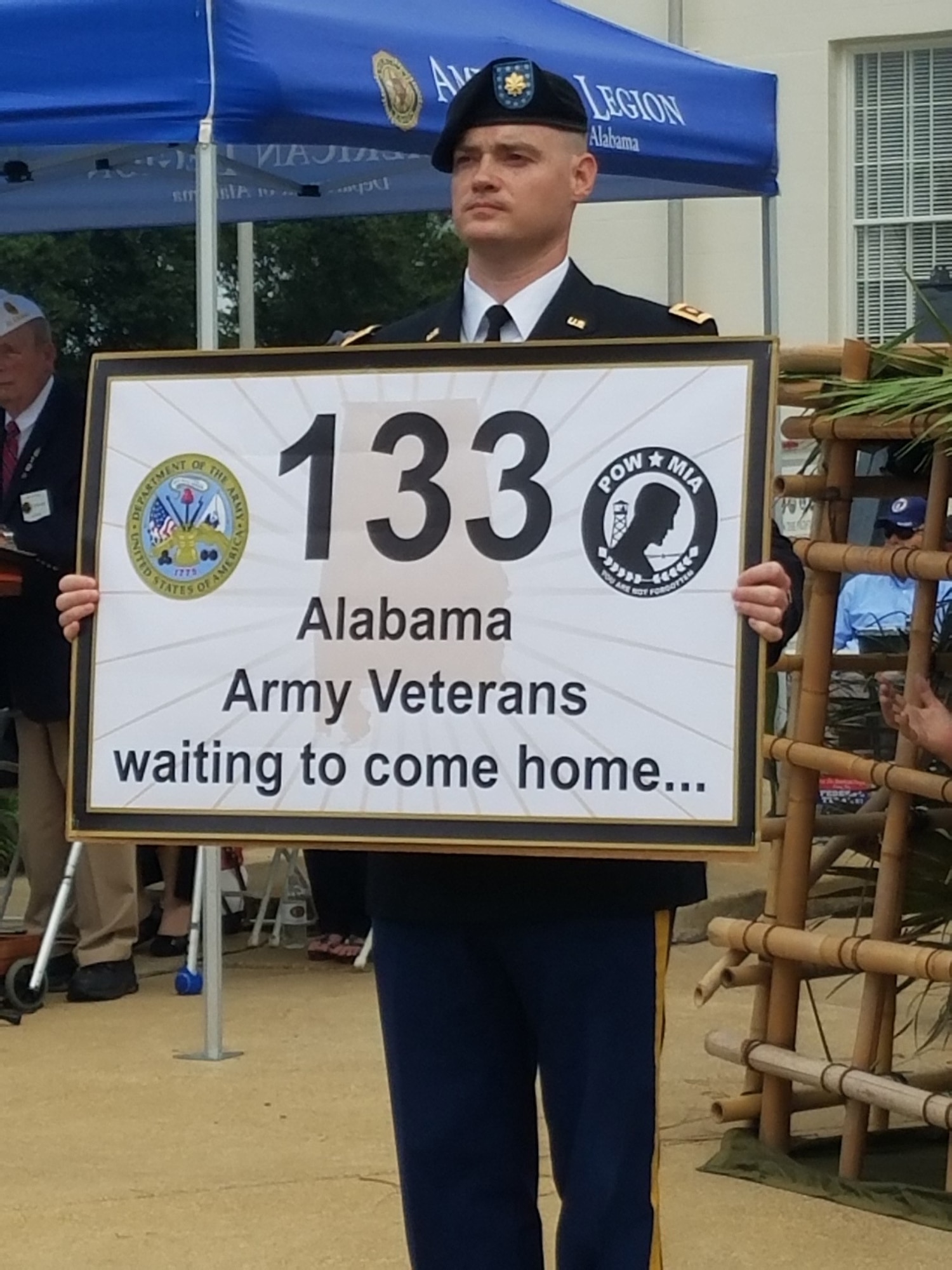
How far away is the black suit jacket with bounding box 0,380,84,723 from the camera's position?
671 cm

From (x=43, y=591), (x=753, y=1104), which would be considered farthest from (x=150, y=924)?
(x=753, y=1104)

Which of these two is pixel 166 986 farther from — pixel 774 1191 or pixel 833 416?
pixel 833 416

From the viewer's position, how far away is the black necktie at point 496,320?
3.23 m

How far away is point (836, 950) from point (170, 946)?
3543mm

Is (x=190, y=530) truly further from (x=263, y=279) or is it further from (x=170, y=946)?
(x=263, y=279)

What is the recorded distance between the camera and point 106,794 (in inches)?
130

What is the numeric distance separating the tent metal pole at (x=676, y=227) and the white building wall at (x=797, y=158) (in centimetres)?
4

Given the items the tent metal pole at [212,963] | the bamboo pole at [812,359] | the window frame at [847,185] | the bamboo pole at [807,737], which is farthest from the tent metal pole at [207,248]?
the window frame at [847,185]

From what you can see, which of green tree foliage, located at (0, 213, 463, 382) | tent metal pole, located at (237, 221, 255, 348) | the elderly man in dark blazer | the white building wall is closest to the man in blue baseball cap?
the elderly man in dark blazer

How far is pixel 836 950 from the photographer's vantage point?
15.5ft

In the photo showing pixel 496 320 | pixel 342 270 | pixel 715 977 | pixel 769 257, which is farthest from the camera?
pixel 342 270

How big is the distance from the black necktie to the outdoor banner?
8 cm

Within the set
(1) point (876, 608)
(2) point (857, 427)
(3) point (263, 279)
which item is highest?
(3) point (263, 279)

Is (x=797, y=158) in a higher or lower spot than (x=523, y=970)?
higher
